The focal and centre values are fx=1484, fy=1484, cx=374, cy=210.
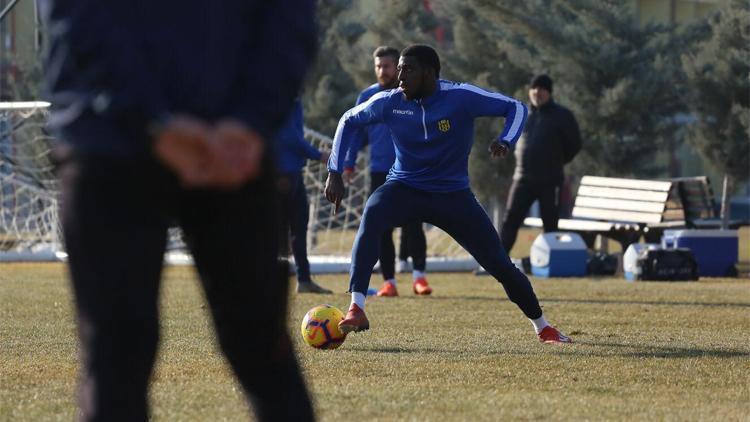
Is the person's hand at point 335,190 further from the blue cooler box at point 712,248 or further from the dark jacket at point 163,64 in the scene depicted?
the blue cooler box at point 712,248

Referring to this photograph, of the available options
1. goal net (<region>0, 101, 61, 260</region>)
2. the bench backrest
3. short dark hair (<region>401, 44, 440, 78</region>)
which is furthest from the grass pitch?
goal net (<region>0, 101, 61, 260</region>)

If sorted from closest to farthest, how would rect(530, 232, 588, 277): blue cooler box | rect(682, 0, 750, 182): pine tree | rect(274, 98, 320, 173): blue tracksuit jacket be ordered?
rect(274, 98, 320, 173): blue tracksuit jacket
rect(530, 232, 588, 277): blue cooler box
rect(682, 0, 750, 182): pine tree

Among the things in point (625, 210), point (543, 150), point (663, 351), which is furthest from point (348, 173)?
point (625, 210)

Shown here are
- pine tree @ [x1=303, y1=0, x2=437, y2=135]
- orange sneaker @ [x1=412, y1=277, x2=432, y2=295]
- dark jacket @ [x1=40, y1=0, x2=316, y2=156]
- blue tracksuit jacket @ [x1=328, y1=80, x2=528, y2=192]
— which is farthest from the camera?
pine tree @ [x1=303, y1=0, x2=437, y2=135]

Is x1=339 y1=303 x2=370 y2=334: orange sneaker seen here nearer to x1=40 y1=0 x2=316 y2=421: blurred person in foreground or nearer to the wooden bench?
x1=40 y1=0 x2=316 y2=421: blurred person in foreground

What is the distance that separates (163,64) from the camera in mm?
3072

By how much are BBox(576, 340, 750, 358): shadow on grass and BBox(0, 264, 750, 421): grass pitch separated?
1 centimetres

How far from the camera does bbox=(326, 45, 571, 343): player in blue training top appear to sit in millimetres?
8781

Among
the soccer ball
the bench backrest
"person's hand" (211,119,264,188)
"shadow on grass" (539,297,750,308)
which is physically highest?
"person's hand" (211,119,264,188)

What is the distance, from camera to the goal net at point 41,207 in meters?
19.4

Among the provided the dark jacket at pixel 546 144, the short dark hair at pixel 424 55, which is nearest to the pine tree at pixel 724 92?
the dark jacket at pixel 546 144

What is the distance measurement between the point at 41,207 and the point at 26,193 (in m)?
0.58

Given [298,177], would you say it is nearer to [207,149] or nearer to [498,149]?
[498,149]

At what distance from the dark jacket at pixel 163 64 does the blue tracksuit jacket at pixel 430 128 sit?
5.95m
